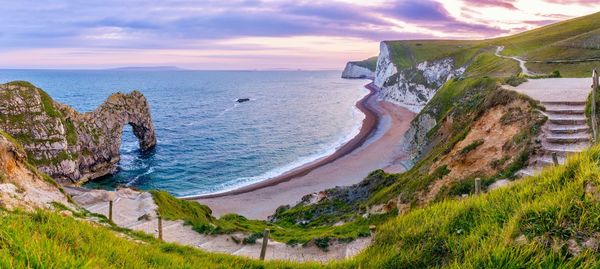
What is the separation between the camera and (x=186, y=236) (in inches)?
861

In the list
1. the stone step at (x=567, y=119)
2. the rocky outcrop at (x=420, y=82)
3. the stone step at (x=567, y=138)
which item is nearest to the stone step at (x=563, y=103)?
the stone step at (x=567, y=119)

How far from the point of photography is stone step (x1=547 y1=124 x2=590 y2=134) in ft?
61.1

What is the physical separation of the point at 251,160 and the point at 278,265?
6271 centimetres

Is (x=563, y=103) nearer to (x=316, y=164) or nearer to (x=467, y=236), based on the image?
(x=467, y=236)

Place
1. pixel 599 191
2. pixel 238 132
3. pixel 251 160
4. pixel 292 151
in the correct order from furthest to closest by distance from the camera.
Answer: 1. pixel 238 132
2. pixel 292 151
3. pixel 251 160
4. pixel 599 191

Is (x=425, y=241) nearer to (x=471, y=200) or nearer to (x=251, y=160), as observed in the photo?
(x=471, y=200)

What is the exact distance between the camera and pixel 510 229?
5.18 m

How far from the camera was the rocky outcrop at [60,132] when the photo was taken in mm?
50812

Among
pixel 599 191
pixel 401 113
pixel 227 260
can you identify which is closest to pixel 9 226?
pixel 227 260

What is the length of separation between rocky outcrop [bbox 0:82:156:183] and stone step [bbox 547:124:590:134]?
189 feet

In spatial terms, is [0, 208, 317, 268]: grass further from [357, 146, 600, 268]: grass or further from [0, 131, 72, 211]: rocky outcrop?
[0, 131, 72, 211]: rocky outcrop

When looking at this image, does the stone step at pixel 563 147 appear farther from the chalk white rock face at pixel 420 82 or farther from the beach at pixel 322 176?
the chalk white rock face at pixel 420 82

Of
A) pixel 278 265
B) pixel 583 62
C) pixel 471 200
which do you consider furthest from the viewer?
pixel 583 62

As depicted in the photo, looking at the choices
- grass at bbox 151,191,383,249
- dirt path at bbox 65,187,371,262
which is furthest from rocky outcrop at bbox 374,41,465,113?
dirt path at bbox 65,187,371,262
